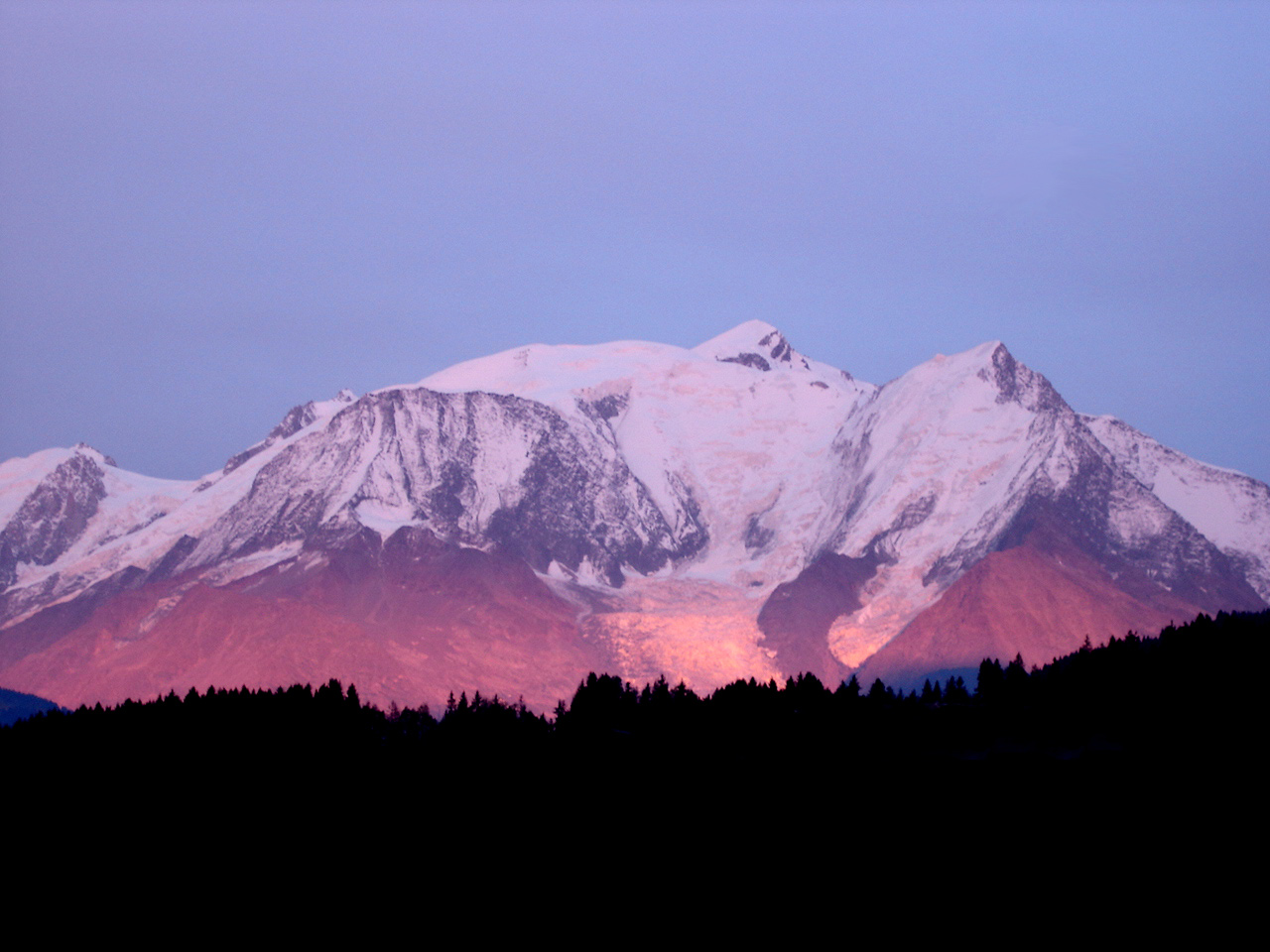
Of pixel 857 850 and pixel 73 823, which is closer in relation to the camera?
pixel 857 850

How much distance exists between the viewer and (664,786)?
126 metres

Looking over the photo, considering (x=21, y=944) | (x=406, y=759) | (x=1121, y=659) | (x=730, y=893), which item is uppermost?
(x=1121, y=659)

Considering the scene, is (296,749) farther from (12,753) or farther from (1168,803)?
(1168,803)

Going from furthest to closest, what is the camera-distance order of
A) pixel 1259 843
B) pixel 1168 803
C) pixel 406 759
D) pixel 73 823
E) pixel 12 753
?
pixel 406 759 < pixel 12 753 < pixel 73 823 < pixel 1168 803 < pixel 1259 843

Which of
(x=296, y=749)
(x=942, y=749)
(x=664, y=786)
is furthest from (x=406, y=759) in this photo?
(x=942, y=749)

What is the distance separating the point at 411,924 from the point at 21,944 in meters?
27.1

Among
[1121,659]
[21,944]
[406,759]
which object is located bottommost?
[21,944]

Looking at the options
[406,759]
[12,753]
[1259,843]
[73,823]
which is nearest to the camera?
[1259,843]

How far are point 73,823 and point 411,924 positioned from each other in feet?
98.3

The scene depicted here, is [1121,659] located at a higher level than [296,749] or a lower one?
higher

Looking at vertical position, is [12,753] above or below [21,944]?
above

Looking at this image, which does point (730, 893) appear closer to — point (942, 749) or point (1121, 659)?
point (942, 749)

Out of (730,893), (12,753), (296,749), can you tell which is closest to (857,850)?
(730,893)

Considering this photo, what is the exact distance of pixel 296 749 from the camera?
→ 138 m
